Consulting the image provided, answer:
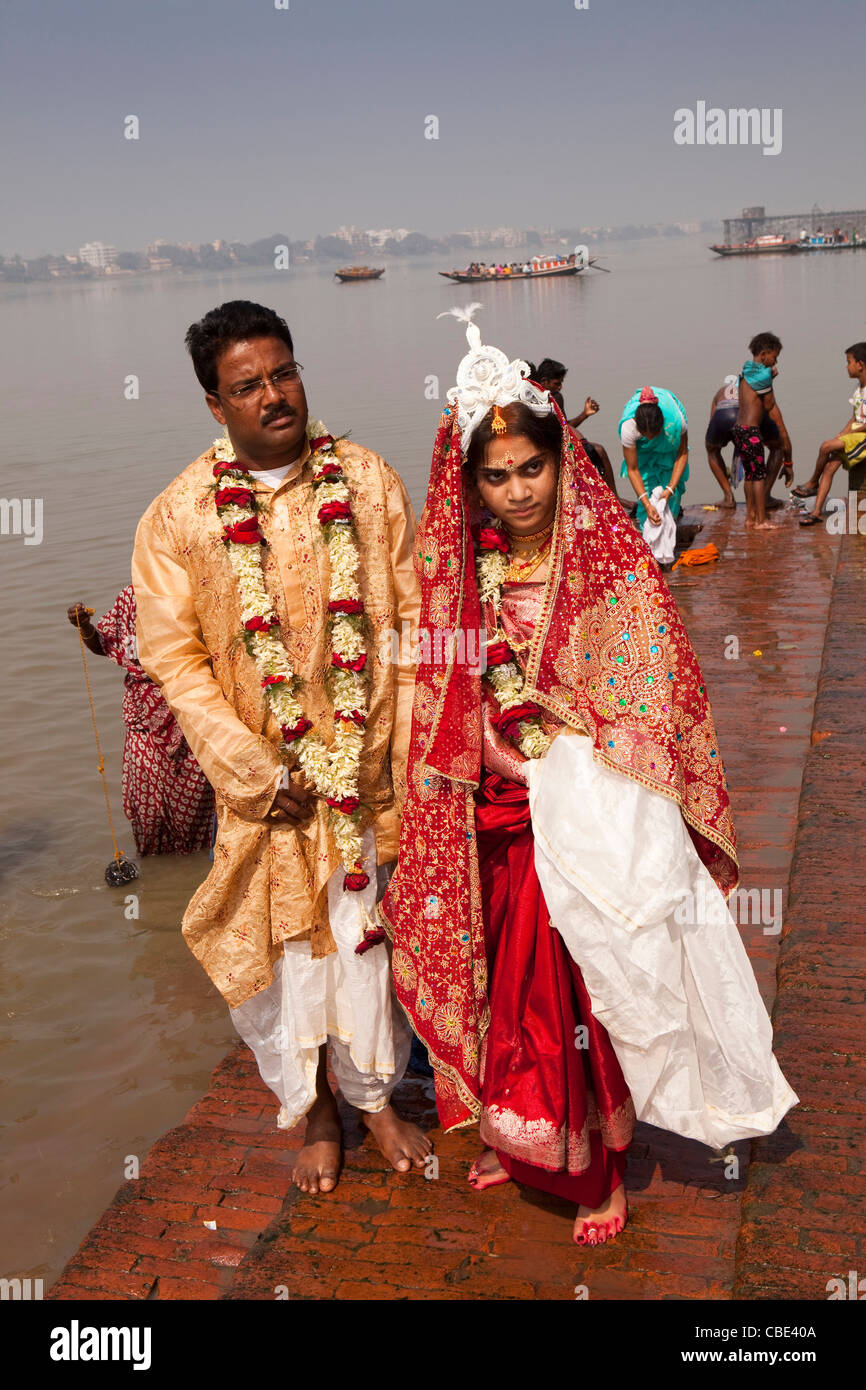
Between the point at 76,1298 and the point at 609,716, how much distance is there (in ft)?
6.74

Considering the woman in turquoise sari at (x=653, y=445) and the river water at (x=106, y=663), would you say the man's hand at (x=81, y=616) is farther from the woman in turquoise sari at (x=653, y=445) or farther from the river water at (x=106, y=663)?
the woman in turquoise sari at (x=653, y=445)

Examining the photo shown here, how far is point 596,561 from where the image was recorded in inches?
111

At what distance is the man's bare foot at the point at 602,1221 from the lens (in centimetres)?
298

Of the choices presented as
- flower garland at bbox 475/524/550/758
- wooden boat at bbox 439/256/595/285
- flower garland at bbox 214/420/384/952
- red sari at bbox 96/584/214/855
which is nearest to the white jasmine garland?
flower garland at bbox 214/420/384/952

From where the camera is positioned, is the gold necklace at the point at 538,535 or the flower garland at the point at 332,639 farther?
the flower garland at the point at 332,639

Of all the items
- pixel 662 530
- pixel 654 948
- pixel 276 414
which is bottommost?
pixel 654 948

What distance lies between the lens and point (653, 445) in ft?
31.4

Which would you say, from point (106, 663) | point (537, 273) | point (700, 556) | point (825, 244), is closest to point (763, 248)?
point (825, 244)

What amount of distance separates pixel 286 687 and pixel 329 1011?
3.06 ft

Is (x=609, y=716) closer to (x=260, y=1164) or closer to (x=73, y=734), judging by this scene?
(x=260, y=1164)

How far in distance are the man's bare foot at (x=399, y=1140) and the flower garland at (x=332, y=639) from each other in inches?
23.7

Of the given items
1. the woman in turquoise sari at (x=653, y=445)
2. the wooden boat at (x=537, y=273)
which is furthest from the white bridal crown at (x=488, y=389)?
the wooden boat at (x=537, y=273)

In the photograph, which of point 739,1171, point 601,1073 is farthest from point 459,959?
point 739,1171

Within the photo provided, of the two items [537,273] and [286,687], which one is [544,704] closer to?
[286,687]
